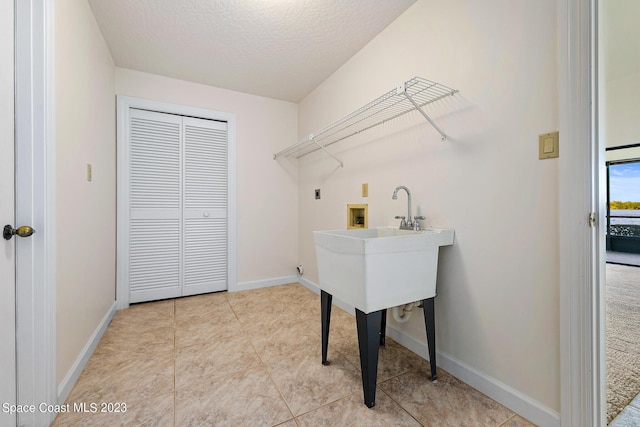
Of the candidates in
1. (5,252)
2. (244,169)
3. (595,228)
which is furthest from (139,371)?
(595,228)

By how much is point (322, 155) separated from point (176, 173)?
1.56m

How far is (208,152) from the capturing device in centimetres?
293

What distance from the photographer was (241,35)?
2.04 m

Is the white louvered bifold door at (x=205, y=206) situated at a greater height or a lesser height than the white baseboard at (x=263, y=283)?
greater

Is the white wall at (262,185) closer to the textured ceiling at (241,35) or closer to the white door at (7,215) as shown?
the textured ceiling at (241,35)

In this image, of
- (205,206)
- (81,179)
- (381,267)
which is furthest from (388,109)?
(205,206)

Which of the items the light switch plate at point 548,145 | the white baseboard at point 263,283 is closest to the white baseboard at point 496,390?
the light switch plate at point 548,145

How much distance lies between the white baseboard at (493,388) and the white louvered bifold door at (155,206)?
239 cm

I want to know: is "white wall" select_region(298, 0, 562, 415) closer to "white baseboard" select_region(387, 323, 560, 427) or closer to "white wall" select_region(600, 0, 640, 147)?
"white baseboard" select_region(387, 323, 560, 427)

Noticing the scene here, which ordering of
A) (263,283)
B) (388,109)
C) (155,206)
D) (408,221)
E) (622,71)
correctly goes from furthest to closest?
(622,71) < (263,283) < (155,206) < (388,109) < (408,221)

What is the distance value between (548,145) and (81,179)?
8.08ft

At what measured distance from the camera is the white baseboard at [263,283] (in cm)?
302

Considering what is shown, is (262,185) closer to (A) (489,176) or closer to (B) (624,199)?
(A) (489,176)

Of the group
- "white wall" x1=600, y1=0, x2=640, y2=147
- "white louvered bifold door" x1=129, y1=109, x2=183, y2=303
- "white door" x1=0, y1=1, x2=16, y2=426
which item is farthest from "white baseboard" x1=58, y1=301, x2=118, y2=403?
"white wall" x1=600, y1=0, x2=640, y2=147
